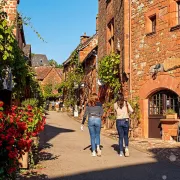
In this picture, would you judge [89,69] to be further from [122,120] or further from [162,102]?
[122,120]

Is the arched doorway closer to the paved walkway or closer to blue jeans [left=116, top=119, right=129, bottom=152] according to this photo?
the paved walkway

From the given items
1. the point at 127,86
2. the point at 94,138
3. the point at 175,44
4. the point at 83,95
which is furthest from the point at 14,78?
the point at 83,95

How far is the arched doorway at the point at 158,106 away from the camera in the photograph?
12516mm

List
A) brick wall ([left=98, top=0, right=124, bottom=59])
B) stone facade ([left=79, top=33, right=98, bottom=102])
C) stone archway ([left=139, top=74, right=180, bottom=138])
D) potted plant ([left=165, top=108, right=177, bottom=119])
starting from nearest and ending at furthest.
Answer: stone archway ([left=139, top=74, right=180, bottom=138])
potted plant ([left=165, top=108, right=177, bottom=119])
brick wall ([left=98, top=0, right=124, bottom=59])
stone facade ([left=79, top=33, right=98, bottom=102])

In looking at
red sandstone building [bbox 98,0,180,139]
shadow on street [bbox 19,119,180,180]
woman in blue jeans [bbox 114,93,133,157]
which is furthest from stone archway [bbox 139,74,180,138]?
shadow on street [bbox 19,119,180,180]

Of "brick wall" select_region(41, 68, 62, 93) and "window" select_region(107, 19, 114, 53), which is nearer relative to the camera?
"window" select_region(107, 19, 114, 53)

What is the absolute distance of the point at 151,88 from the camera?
1304 cm

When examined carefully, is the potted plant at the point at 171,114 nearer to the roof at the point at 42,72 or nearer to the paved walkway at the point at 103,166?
the paved walkway at the point at 103,166

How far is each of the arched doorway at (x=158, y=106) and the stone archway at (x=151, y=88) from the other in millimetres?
180

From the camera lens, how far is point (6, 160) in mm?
4527

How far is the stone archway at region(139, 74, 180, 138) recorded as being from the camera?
1192 centimetres

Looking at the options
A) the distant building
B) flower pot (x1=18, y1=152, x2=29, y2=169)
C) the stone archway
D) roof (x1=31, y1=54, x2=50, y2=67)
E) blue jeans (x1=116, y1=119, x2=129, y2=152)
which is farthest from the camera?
roof (x1=31, y1=54, x2=50, y2=67)

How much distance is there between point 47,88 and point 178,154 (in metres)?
46.3

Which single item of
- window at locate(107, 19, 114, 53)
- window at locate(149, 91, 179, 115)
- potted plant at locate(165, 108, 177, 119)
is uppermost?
window at locate(107, 19, 114, 53)
